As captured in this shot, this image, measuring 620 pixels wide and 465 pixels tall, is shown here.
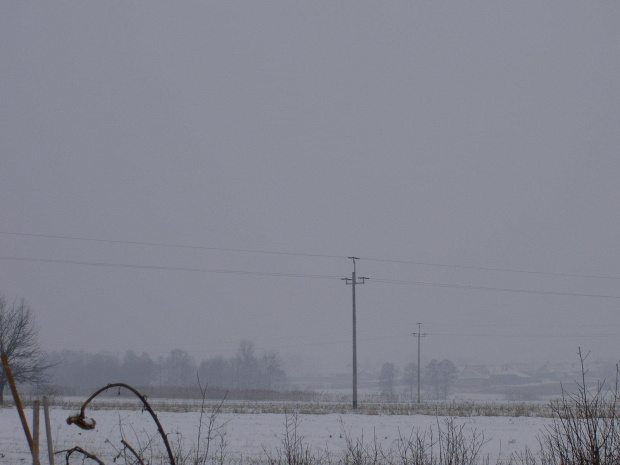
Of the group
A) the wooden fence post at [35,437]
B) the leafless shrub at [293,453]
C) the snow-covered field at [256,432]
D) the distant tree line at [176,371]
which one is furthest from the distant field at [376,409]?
the distant tree line at [176,371]

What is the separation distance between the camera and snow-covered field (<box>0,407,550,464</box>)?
15227 mm

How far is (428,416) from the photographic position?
26.7 m

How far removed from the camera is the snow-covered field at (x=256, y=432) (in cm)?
1523

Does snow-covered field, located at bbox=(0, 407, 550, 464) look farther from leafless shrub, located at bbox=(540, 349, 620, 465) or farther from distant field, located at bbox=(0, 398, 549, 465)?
leafless shrub, located at bbox=(540, 349, 620, 465)

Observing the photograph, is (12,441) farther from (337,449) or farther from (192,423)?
(337,449)

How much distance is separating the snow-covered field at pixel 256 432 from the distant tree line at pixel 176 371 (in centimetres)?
9706

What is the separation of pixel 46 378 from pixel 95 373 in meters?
86.7

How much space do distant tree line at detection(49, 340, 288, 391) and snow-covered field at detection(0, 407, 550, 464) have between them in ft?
318

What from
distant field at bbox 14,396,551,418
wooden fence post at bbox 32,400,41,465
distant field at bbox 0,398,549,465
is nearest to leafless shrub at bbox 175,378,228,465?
distant field at bbox 0,398,549,465

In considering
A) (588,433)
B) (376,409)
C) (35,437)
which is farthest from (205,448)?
(376,409)

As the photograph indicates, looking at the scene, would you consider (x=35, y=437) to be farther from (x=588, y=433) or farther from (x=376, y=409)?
(x=376, y=409)

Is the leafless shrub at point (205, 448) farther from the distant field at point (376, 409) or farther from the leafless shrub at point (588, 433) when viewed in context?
the distant field at point (376, 409)

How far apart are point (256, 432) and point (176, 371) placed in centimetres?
13025

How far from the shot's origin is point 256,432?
19938mm
